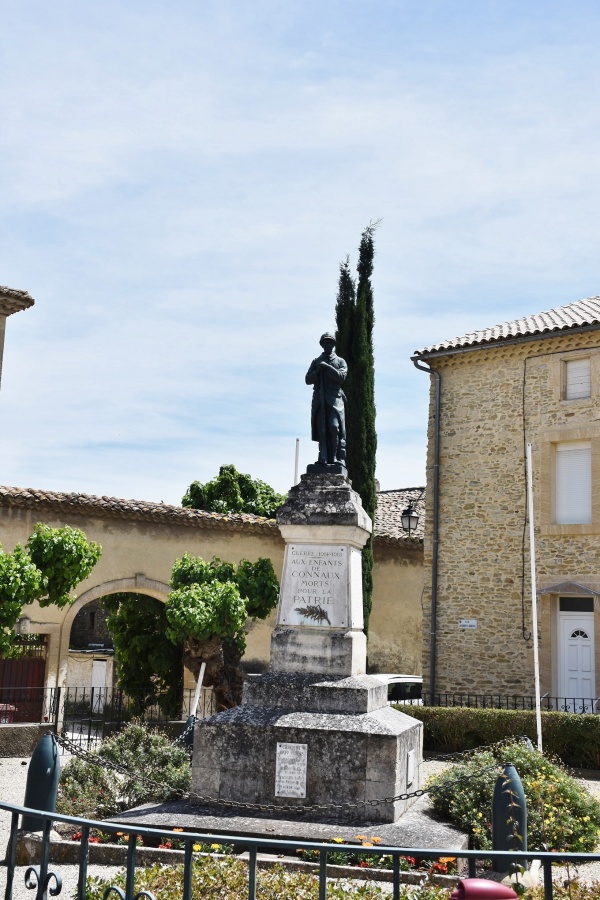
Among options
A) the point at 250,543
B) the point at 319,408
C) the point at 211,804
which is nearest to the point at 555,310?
the point at 250,543

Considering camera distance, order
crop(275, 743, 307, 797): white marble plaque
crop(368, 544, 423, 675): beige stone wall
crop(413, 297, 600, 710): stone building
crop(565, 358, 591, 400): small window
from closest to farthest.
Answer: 1. crop(275, 743, 307, 797): white marble plaque
2. crop(413, 297, 600, 710): stone building
3. crop(565, 358, 591, 400): small window
4. crop(368, 544, 423, 675): beige stone wall

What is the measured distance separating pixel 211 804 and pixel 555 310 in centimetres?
1448

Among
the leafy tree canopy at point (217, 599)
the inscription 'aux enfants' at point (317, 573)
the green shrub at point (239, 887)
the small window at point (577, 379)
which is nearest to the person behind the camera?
the green shrub at point (239, 887)

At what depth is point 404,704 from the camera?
52.1ft

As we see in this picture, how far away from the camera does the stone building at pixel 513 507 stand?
1714 centimetres

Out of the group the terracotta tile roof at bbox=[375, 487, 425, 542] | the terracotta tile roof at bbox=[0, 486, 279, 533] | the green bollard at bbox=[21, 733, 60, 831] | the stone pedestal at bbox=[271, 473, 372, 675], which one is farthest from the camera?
the terracotta tile roof at bbox=[375, 487, 425, 542]

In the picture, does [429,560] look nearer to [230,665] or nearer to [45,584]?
[230,665]

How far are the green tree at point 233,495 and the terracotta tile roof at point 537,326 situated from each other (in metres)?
10.6

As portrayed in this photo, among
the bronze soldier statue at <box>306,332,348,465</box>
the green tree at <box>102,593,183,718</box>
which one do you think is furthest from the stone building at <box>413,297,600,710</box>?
the bronze soldier statue at <box>306,332,348,465</box>

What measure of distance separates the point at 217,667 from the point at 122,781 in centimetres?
562

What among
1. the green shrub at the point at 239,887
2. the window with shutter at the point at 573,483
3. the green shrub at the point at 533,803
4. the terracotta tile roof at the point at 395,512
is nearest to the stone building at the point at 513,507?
the window with shutter at the point at 573,483

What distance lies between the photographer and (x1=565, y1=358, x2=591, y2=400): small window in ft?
57.9

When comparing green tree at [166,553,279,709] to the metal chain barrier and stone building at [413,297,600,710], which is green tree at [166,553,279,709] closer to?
stone building at [413,297,600,710]

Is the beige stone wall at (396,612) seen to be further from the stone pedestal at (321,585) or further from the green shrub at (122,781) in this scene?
the stone pedestal at (321,585)
